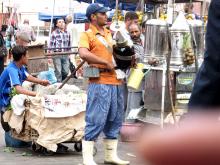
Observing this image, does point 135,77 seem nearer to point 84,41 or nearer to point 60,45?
point 84,41

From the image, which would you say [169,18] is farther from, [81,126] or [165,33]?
[81,126]

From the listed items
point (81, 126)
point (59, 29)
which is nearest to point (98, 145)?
point (81, 126)

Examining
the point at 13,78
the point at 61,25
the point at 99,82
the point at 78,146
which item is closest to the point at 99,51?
the point at 99,82

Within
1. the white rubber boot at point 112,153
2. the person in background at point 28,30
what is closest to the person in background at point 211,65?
the white rubber boot at point 112,153

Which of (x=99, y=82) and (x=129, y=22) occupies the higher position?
(x=129, y=22)

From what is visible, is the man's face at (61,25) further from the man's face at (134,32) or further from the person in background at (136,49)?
the man's face at (134,32)

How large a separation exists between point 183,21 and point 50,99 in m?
1.83

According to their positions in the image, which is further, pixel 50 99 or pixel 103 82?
pixel 50 99

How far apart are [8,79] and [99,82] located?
1.82m

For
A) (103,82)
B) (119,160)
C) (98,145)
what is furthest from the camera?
(98,145)

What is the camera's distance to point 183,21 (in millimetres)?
7078

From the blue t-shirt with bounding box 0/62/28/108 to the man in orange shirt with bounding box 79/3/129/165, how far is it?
1578 millimetres

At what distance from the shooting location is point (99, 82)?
6281 mm

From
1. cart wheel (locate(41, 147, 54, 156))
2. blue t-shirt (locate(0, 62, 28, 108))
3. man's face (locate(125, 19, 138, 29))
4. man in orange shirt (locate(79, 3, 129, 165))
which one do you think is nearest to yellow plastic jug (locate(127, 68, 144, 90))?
man in orange shirt (locate(79, 3, 129, 165))
